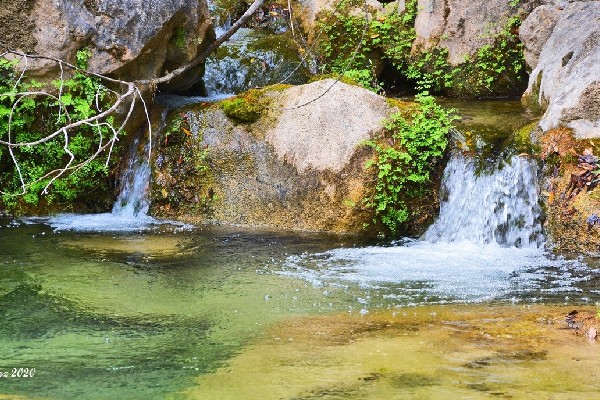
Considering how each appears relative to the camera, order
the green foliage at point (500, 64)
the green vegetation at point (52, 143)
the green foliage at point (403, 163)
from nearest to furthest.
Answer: the green foliage at point (403, 163)
the green vegetation at point (52, 143)
the green foliage at point (500, 64)

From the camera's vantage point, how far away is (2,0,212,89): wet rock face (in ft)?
32.7

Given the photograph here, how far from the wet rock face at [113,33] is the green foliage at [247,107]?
1.33 m

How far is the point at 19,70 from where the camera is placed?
9.95 metres

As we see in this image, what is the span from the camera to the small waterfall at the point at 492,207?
900 cm

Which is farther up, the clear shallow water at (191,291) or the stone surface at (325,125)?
the stone surface at (325,125)

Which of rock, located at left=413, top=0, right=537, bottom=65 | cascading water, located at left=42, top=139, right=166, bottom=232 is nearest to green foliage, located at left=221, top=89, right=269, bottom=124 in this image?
cascading water, located at left=42, top=139, right=166, bottom=232

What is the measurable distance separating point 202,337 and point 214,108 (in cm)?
595

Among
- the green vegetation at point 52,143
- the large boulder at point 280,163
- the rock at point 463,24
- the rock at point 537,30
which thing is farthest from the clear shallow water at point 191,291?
the rock at point 463,24

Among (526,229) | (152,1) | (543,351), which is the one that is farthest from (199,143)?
(543,351)

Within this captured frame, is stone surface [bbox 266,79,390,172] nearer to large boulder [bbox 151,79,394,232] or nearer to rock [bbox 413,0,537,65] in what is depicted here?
large boulder [bbox 151,79,394,232]

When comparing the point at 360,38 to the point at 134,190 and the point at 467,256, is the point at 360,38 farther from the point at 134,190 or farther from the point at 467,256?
the point at 467,256

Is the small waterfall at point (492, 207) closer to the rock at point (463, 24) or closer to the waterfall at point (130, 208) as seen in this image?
the waterfall at point (130, 208)

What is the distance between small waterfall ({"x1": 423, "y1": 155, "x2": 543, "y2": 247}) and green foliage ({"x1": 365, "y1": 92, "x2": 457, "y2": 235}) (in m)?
0.37

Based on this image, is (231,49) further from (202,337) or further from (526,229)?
(202,337)
